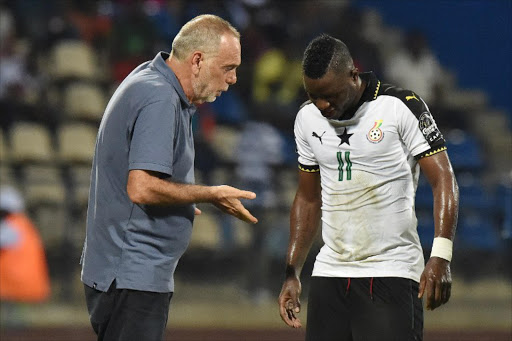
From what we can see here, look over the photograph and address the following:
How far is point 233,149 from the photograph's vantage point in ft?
36.6

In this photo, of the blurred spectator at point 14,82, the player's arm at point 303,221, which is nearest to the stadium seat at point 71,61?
the blurred spectator at point 14,82

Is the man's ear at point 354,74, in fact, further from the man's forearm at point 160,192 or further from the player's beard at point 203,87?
the man's forearm at point 160,192

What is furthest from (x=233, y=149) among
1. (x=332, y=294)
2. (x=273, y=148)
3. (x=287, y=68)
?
(x=332, y=294)

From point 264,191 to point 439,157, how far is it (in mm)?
5962

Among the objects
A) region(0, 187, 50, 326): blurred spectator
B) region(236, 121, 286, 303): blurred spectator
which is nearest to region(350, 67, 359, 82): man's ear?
region(236, 121, 286, 303): blurred spectator

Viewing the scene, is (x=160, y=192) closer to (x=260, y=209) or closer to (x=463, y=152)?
(x=260, y=209)

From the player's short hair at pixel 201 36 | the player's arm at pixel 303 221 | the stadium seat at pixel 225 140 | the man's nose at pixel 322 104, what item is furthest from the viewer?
the stadium seat at pixel 225 140

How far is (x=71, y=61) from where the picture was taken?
11578 mm

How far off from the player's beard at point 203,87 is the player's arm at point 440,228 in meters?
0.93

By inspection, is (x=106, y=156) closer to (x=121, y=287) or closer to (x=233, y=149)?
(x=121, y=287)

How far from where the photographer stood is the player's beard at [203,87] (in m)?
3.96

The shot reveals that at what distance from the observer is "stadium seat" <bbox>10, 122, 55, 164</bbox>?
1061 centimetres

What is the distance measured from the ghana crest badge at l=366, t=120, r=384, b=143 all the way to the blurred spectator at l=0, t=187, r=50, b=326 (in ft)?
20.0

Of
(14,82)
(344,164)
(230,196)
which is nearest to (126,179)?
(230,196)
